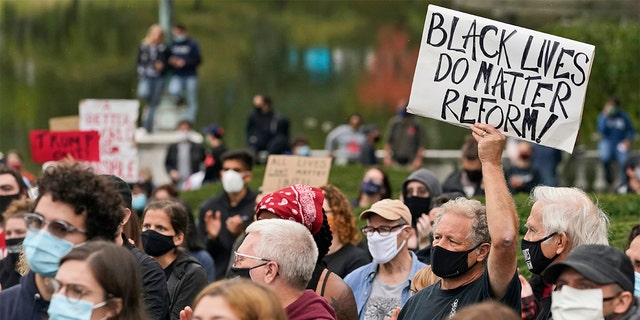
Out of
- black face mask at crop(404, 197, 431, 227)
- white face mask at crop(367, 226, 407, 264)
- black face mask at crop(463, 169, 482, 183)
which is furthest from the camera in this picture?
black face mask at crop(463, 169, 482, 183)

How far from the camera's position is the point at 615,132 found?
23.1m

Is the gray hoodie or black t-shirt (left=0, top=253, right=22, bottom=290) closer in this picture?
black t-shirt (left=0, top=253, right=22, bottom=290)

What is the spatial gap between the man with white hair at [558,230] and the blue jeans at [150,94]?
16.4m

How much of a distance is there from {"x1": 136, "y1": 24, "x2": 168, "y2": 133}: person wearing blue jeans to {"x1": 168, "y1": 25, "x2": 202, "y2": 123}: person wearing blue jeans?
185 mm

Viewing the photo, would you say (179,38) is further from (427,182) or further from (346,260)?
(346,260)

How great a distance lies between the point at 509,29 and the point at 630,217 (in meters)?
5.54

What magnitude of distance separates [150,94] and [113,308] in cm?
1791

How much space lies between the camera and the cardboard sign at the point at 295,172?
38.1 ft

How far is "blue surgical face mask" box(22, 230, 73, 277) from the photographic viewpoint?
5852mm

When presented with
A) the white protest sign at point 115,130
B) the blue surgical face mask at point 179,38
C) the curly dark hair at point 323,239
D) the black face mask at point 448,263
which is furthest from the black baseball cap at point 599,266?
the blue surgical face mask at point 179,38

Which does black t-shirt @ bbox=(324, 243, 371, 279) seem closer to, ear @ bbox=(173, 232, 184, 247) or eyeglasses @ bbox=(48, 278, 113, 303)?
ear @ bbox=(173, 232, 184, 247)

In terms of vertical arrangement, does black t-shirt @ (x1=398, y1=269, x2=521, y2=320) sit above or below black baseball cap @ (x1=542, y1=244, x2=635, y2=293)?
below

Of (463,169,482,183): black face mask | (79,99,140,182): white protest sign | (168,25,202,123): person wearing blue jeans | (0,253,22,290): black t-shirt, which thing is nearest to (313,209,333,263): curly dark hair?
(0,253,22,290): black t-shirt

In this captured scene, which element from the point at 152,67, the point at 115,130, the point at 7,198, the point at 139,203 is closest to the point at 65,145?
the point at 139,203
